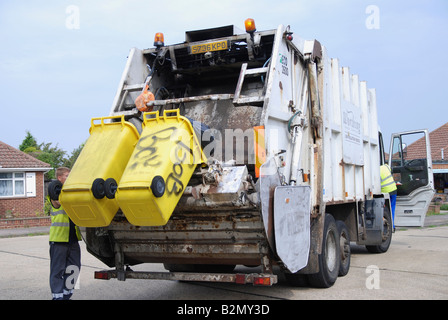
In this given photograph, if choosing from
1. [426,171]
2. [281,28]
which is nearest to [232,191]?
[281,28]

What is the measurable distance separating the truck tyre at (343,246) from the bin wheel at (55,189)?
3.67 metres

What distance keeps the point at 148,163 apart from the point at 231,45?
7.64ft

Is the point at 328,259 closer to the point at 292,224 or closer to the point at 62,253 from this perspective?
the point at 292,224

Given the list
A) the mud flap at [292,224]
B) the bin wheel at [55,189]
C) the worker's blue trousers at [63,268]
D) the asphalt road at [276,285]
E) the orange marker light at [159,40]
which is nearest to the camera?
the mud flap at [292,224]

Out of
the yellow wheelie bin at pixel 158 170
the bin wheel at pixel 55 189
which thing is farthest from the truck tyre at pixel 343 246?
the bin wheel at pixel 55 189

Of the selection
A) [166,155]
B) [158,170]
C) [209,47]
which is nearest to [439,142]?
[209,47]

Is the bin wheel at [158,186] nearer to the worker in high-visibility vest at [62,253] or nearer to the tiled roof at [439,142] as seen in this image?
the worker in high-visibility vest at [62,253]

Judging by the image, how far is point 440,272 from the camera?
7.18 meters

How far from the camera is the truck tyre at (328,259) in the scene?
5.96 metres

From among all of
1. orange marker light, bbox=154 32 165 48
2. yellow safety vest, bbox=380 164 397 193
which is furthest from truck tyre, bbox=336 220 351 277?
orange marker light, bbox=154 32 165 48

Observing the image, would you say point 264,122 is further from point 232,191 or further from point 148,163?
point 148,163

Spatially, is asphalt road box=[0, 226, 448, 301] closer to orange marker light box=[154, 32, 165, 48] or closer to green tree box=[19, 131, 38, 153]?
orange marker light box=[154, 32, 165, 48]

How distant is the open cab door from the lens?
10180mm

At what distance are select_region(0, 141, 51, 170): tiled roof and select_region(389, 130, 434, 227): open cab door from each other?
15.0m
